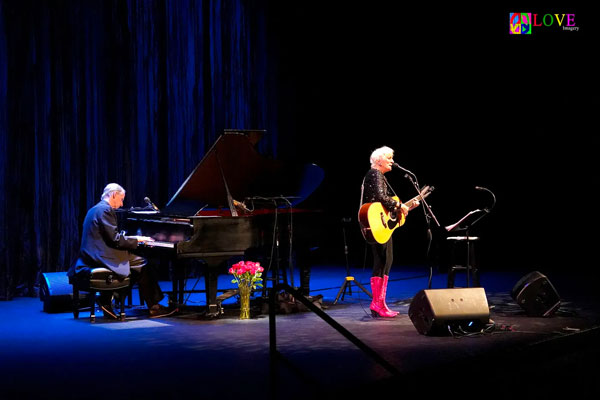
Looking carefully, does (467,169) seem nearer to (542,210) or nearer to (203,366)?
(542,210)

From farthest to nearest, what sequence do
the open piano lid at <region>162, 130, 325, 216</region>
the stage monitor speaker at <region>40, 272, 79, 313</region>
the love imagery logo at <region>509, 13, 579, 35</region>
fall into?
the love imagery logo at <region>509, 13, 579, 35</region>, the stage monitor speaker at <region>40, 272, 79, 313</region>, the open piano lid at <region>162, 130, 325, 216</region>

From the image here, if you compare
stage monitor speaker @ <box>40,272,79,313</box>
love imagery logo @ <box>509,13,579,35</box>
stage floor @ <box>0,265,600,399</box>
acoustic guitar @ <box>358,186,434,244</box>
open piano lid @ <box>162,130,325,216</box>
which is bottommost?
stage floor @ <box>0,265,600,399</box>

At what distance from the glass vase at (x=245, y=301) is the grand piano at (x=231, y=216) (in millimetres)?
226

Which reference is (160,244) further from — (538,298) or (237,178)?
(538,298)

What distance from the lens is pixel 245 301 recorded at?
6.91 meters

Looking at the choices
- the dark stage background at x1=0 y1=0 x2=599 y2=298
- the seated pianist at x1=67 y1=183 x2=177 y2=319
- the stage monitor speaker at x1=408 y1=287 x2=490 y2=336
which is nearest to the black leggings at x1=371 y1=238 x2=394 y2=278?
the stage monitor speaker at x1=408 y1=287 x2=490 y2=336

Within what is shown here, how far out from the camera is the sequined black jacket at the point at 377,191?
6.54m

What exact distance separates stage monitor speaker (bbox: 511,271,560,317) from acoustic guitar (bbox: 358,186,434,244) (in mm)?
1189

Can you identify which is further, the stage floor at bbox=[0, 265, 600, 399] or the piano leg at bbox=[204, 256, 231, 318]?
the piano leg at bbox=[204, 256, 231, 318]

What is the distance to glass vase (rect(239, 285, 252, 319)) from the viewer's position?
6875 mm

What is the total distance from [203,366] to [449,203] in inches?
291

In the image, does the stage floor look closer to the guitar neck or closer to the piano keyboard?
the piano keyboard

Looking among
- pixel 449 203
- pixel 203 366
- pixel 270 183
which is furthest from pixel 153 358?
pixel 449 203

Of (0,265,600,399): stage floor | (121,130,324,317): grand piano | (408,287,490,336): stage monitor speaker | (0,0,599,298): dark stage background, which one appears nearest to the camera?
(0,265,600,399): stage floor
